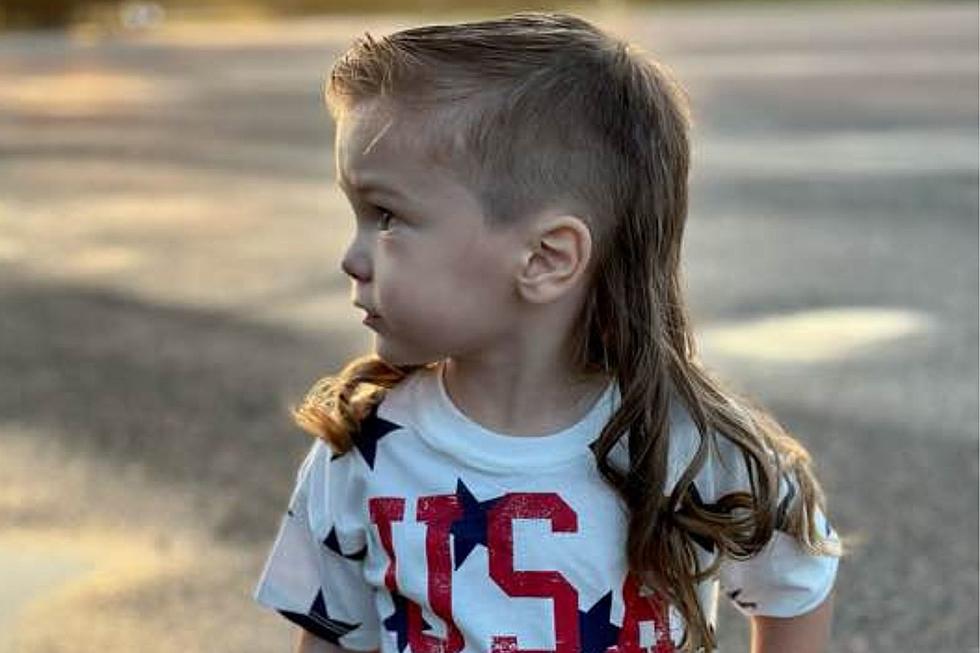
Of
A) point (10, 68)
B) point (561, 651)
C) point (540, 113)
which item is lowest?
point (10, 68)

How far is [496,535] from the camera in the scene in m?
2.13

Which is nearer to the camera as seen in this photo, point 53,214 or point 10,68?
point 53,214

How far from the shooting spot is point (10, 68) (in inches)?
727

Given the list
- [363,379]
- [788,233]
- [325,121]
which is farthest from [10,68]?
[363,379]

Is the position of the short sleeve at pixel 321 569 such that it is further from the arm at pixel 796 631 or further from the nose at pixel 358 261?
the arm at pixel 796 631

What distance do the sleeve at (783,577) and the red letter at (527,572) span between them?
8.8 inches

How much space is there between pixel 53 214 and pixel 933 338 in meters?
4.85

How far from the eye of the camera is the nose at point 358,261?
2.09 metres

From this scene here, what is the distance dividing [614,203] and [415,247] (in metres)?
0.24

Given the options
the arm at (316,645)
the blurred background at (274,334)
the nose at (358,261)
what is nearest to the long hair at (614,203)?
the nose at (358,261)

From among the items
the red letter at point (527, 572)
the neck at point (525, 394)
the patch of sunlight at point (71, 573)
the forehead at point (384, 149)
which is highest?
the forehead at point (384, 149)

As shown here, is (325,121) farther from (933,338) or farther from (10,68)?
(933,338)

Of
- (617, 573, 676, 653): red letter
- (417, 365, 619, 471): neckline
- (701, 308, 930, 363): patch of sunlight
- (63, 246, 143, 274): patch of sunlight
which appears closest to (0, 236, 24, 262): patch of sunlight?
(63, 246, 143, 274): patch of sunlight

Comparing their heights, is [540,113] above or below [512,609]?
above
